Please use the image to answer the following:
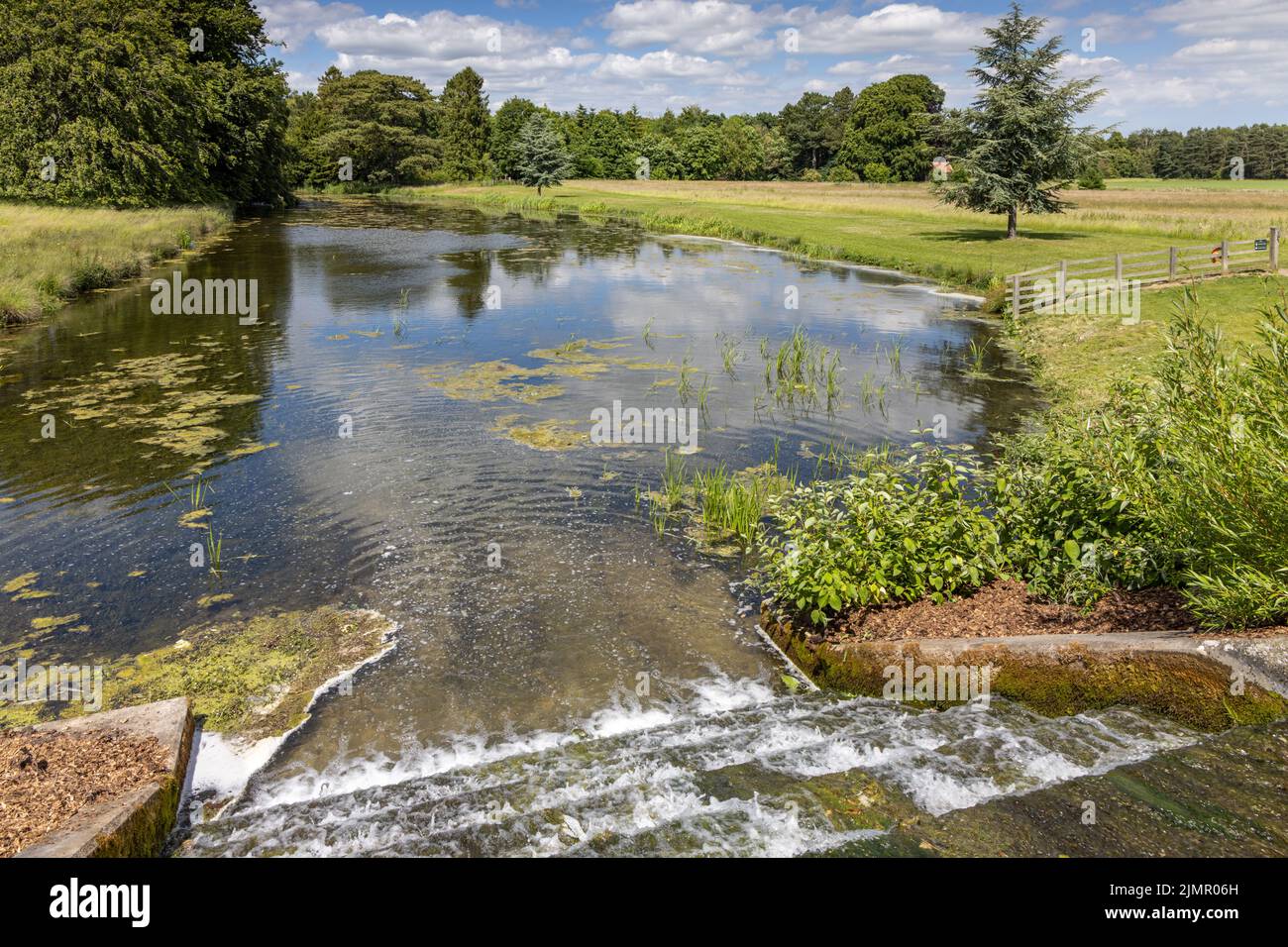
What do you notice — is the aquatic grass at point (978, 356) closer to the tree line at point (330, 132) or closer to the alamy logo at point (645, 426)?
the alamy logo at point (645, 426)

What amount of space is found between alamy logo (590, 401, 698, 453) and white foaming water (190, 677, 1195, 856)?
8.41 metres

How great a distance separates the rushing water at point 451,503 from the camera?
22.7ft

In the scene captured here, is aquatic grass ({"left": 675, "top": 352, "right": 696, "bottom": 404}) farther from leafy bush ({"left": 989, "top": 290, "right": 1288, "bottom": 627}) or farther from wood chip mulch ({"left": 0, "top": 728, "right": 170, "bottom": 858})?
wood chip mulch ({"left": 0, "top": 728, "right": 170, "bottom": 858})

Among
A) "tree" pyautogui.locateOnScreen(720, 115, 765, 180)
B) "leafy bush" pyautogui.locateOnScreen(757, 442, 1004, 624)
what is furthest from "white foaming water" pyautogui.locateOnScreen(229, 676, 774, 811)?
"tree" pyautogui.locateOnScreen(720, 115, 765, 180)

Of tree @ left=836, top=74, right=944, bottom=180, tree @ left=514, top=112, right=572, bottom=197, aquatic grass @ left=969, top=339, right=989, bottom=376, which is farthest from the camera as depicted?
tree @ left=836, top=74, right=944, bottom=180

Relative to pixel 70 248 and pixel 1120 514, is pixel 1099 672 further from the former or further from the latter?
pixel 70 248

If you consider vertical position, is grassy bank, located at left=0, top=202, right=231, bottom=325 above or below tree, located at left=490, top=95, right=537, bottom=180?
below

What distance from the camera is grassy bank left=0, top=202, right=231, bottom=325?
2522 centimetres

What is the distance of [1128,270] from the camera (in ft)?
93.8
